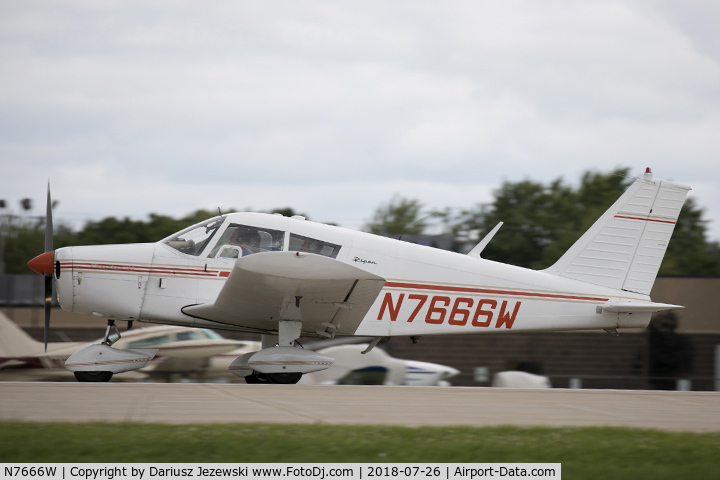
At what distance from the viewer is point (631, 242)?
10.7 m

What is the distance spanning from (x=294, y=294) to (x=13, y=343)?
6027 millimetres

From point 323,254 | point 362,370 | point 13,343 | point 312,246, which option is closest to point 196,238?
point 312,246

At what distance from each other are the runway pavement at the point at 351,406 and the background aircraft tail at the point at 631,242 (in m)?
2.58

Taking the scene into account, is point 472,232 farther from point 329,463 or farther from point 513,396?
point 329,463

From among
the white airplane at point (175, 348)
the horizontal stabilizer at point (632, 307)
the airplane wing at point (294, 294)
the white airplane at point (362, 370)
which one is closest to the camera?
the airplane wing at point (294, 294)

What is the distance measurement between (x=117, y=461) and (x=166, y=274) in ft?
18.3

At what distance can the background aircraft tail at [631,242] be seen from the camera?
34.7 feet

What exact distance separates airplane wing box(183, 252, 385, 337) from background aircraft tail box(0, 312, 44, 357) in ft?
14.6

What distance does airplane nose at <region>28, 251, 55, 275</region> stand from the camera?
9.77m

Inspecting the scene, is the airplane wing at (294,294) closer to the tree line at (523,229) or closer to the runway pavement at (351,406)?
the runway pavement at (351,406)

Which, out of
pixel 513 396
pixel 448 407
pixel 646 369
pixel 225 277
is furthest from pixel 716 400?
pixel 646 369

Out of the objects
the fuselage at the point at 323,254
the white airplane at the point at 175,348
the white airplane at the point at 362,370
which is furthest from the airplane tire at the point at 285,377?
the white airplane at the point at 175,348
